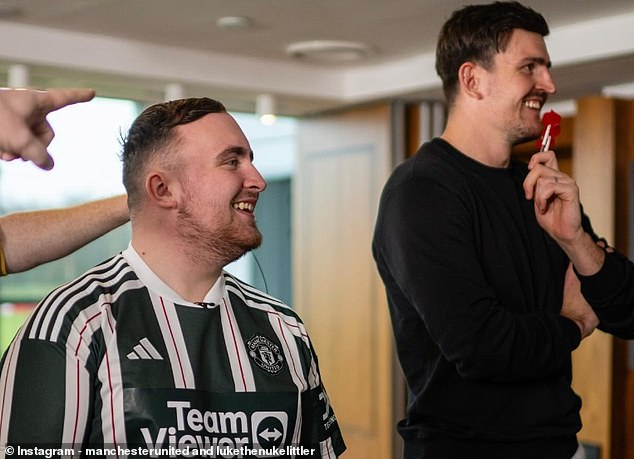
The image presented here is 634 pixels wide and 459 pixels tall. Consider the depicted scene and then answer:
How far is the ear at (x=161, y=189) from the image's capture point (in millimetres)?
1812

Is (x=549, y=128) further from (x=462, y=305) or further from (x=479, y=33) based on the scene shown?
(x=462, y=305)

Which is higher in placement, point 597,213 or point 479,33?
point 479,33

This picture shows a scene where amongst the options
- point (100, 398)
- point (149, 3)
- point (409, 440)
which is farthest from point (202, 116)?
point (149, 3)

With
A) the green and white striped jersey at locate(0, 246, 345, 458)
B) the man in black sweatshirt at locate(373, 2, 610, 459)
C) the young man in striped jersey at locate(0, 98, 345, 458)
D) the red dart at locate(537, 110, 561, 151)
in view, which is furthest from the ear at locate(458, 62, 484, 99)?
the green and white striped jersey at locate(0, 246, 345, 458)

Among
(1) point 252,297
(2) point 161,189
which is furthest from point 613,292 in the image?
(2) point 161,189

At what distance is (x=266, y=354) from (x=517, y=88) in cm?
88

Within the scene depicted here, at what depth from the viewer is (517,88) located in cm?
215

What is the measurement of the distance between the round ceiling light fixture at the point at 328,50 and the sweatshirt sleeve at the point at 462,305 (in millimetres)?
3163

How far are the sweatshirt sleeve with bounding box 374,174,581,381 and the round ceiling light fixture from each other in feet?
10.4

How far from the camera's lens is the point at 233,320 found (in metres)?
1.80

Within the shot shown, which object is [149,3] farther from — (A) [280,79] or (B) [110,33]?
(A) [280,79]

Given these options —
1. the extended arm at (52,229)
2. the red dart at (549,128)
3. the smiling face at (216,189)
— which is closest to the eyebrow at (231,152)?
the smiling face at (216,189)

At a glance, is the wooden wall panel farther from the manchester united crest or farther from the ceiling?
the manchester united crest

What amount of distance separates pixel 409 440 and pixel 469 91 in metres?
0.81
